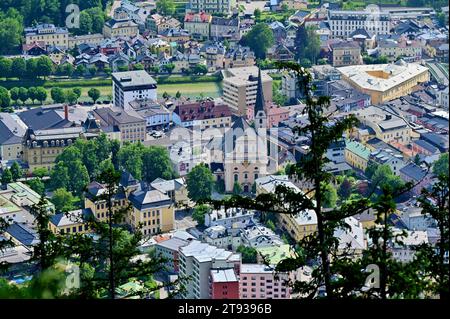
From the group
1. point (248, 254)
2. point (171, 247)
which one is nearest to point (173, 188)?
point (171, 247)

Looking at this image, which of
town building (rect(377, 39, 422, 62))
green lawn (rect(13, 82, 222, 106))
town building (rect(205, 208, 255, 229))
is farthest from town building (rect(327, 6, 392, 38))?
town building (rect(205, 208, 255, 229))

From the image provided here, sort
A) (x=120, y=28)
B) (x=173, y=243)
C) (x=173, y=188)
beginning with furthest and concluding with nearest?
(x=120, y=28) → (x=173, y=188) → (x=173, y=243)

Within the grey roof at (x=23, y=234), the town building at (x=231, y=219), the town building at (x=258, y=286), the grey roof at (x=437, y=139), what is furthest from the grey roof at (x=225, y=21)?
the town building at (x=258, y=286)

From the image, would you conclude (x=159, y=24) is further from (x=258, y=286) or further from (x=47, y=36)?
(x=258, y=286)

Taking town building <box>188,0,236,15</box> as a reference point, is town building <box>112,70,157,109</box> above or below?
below

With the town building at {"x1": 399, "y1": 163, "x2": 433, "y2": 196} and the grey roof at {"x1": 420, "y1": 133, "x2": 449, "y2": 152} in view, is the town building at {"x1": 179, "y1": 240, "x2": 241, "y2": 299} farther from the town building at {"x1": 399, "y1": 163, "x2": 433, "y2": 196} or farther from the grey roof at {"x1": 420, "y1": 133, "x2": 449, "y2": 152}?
the grey roof at {"x1": 420, "y1": 133, "x2": 449, "y2": 152}
